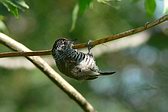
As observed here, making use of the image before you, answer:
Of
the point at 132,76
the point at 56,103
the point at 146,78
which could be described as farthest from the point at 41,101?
Answer: the point at 146,78

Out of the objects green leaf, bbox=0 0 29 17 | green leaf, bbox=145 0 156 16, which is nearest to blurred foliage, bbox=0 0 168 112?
green leaf, bbox=0 0 29 17

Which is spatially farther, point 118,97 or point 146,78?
point 118,97

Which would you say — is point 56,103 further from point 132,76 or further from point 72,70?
point 72,70

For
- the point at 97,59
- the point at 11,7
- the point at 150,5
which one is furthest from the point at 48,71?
the point at 97,59

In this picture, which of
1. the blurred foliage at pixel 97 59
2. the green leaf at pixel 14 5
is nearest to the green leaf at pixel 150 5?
the green leaf at pixel 14 5

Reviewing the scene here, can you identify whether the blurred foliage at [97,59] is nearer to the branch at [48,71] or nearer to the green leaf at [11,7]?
the branch at [48,71]

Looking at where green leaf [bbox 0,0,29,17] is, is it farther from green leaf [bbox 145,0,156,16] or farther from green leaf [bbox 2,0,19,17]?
green leaf [bbox 145,0,156,16]

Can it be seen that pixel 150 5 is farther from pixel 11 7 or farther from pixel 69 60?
pixel 11 7

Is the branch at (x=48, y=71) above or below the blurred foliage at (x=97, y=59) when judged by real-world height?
below
